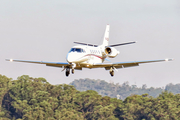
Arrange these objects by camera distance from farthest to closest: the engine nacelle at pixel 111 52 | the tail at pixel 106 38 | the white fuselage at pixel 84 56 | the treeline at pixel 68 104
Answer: the treeline at pixel 68 104 < the tail at pixel 106 38 < the engine nacelle at pixel 111 52 < the white fuselage at pixel 84 56

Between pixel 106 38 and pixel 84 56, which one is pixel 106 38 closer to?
pixel 106 38

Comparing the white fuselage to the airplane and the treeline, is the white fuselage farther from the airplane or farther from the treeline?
the treeline

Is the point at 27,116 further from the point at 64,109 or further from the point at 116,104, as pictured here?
the point at 116,104

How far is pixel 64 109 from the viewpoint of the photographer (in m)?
146

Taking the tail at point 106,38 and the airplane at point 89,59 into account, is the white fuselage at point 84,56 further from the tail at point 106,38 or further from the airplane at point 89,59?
the tail at point 106,38

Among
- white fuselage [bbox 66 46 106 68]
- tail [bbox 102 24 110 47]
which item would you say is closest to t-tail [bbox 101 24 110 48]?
tail [bbox 102 24 110 47]

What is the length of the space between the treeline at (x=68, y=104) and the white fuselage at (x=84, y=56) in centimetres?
8697

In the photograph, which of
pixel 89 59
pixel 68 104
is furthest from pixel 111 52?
pixel 68 104

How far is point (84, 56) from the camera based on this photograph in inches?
2009

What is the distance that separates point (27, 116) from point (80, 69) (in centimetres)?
9343

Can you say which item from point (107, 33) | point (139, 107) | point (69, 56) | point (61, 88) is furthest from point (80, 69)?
point (61, 88)

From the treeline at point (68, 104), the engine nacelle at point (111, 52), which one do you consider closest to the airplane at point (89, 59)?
the engine nacelle at point (111, 52)

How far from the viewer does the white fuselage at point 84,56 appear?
49.1 meters

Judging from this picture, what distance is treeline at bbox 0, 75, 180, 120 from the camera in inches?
5659
